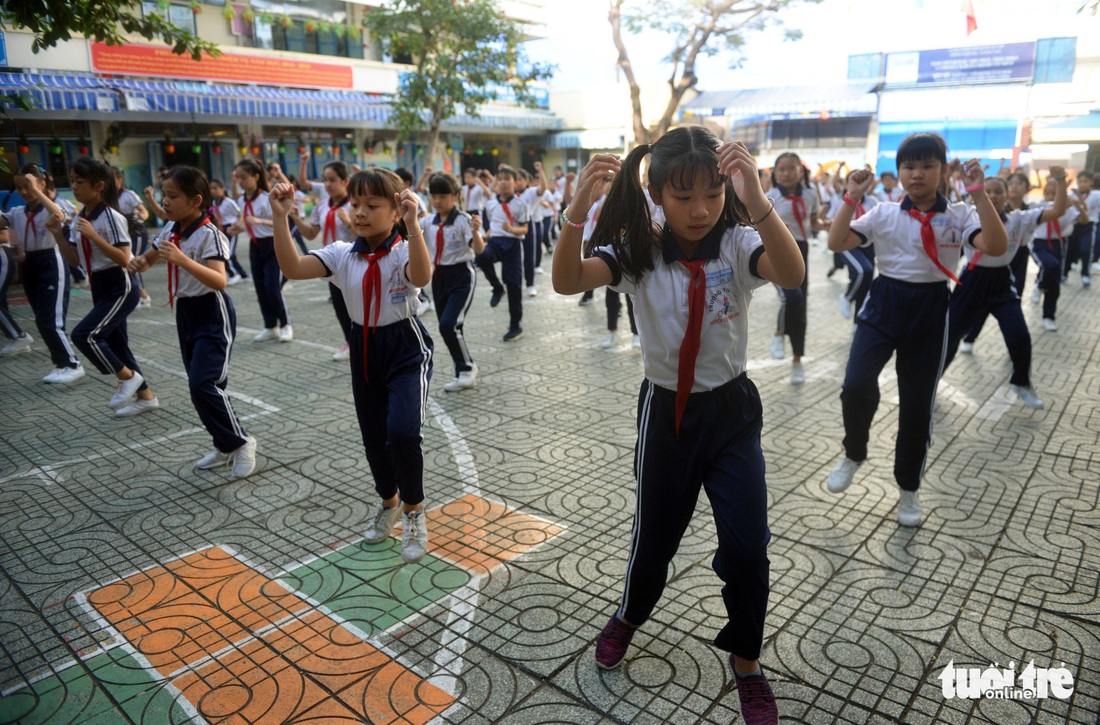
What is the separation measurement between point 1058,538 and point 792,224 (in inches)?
150

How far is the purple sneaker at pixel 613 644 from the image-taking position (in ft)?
9.23

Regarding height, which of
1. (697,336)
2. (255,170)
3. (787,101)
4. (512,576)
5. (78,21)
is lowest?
(512,576)

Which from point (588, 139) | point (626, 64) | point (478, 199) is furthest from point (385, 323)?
point (588, 139)

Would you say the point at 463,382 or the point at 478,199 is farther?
the point at 478,199

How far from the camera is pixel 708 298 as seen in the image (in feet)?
8.21

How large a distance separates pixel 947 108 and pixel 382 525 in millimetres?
31848

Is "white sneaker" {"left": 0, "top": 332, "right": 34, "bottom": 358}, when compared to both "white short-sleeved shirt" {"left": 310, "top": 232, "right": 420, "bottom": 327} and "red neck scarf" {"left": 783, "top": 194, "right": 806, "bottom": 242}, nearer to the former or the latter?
"white short-sleeved shirt" {"left": 310, "top": 232, "right": 420, "bottom": 327}

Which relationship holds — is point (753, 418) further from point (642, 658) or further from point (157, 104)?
point (157, 104)

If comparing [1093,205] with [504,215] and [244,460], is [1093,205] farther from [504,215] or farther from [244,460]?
[244,460]

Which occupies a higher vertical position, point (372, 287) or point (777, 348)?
point (372, 287)

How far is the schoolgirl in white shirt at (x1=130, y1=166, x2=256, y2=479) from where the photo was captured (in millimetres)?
4656

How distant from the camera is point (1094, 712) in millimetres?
2578

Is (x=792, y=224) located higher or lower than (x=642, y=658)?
higher

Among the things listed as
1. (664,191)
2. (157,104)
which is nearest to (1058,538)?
(664,191)
